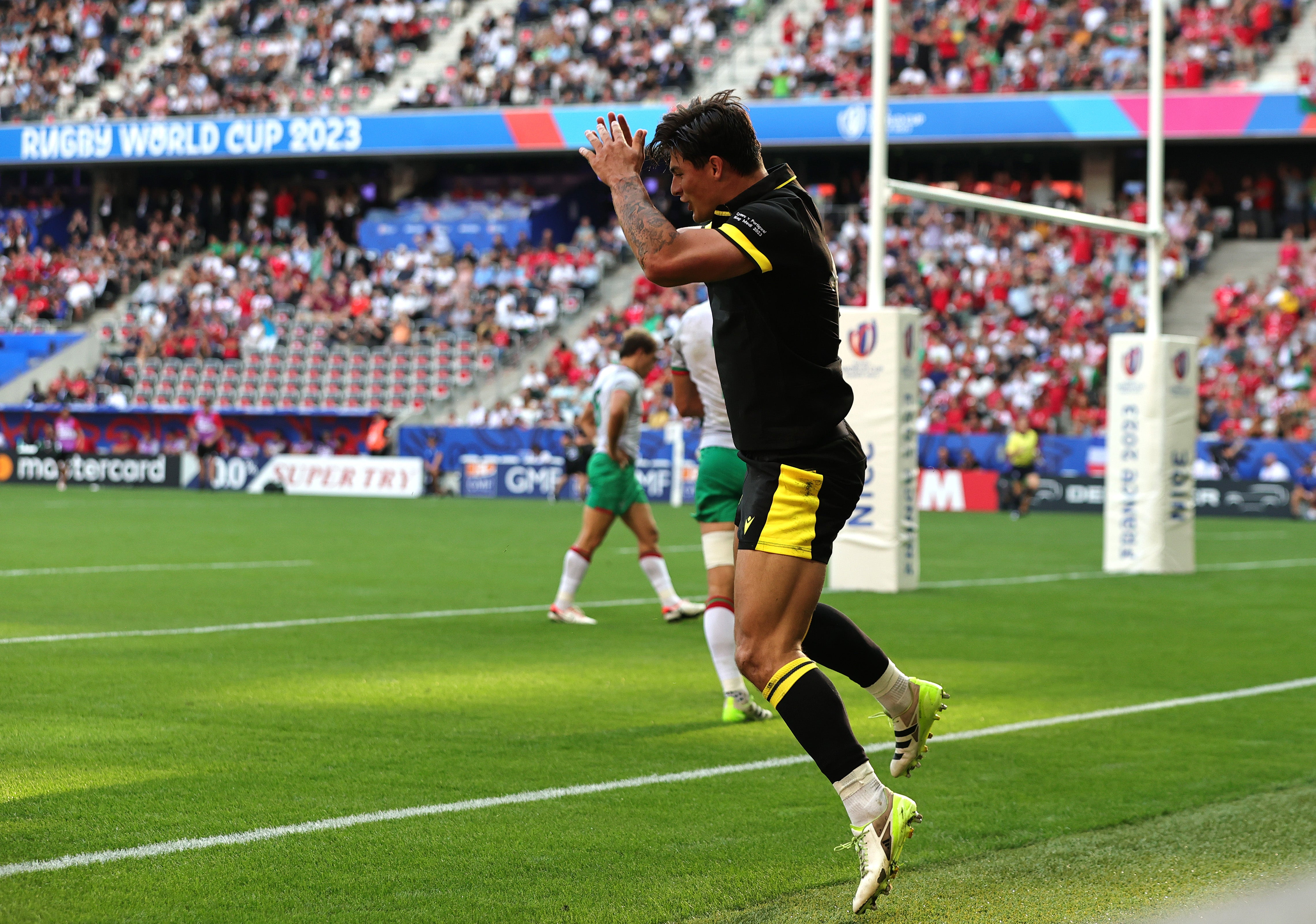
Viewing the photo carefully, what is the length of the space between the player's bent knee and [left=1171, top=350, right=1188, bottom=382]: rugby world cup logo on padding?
10677 millimetres

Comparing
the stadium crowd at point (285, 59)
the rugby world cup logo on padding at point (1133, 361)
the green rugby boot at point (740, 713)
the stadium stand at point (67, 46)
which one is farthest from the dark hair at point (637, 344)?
the stadium stand at point (67, 46)

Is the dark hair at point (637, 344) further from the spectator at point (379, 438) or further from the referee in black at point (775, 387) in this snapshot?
the spectator at point (379, 438)

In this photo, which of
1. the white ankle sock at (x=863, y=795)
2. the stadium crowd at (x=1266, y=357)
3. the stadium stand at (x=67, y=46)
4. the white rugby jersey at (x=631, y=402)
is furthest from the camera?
the stadium stand at (x=67, y=46)

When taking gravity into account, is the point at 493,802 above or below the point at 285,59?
below

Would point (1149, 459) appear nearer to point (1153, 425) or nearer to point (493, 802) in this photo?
point (1153, 425)

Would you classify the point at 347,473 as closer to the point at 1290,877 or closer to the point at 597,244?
the point at 597,244

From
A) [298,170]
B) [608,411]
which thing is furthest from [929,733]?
[298,170]

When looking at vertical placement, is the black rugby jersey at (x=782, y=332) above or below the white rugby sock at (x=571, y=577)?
above

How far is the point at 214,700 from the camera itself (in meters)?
7.98

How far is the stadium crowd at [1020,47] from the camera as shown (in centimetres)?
3531

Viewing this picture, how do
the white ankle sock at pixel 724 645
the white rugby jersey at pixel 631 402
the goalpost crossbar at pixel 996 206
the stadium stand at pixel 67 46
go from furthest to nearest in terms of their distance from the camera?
the stadium stand at pixel 67 46, the goalpost crossbar at pixel 996 206, the white rugby jersey at pixel 631 402, the white ankle sock at pixel 724 645

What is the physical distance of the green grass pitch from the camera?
187 inches

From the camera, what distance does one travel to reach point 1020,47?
37688 millimetres

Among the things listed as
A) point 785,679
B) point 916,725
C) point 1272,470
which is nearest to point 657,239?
point 785,679
